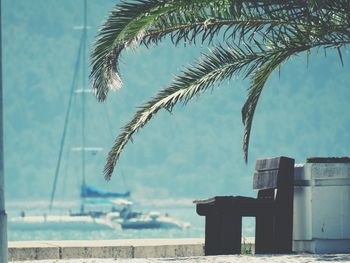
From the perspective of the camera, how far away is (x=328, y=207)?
1211 cm

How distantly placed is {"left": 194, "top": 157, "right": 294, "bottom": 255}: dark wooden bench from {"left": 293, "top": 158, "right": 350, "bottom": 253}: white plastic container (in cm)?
20

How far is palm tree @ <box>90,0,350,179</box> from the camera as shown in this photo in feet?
37.0

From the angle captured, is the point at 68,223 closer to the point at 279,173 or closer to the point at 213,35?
the point at 213,35

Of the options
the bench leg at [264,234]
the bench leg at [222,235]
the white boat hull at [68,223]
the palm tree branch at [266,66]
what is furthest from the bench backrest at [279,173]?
the white boat hull at [68,223]

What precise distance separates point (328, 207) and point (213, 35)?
211 centimetres

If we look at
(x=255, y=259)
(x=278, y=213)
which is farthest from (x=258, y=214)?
(x=255, y=259)

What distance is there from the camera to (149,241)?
568 inches

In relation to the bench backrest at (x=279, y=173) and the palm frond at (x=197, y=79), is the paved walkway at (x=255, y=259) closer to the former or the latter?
the bench backrest at (x=279, y=173)

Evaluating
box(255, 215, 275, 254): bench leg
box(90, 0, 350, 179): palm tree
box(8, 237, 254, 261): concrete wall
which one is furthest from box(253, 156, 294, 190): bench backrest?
box(8, 237, 254, 261): concrete wall

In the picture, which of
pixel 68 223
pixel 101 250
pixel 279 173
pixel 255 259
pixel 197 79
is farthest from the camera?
pixel 68 223

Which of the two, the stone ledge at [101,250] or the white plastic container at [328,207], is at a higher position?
the white plastic container at [328,207]

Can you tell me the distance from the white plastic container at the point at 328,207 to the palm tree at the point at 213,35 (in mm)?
1176

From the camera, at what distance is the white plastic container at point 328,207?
39.6ft

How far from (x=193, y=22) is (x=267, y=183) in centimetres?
183
